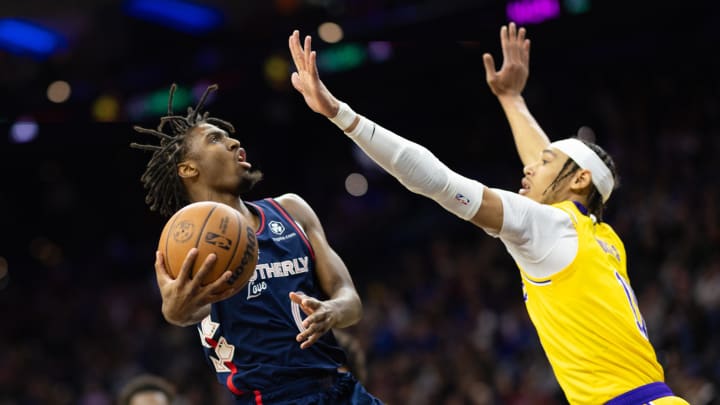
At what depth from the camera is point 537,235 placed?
3664mm

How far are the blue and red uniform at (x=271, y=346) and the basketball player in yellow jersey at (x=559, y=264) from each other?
720 mm

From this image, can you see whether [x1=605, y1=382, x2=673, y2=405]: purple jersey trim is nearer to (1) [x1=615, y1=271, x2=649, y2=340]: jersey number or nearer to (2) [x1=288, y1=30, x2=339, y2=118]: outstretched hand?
(1) [x1=615, y1=271, x2=649, y2=340]: jersey number

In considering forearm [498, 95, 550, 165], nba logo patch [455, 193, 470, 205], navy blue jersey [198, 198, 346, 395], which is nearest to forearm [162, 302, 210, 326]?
navy blue jersey [198, 198, 346, 395]

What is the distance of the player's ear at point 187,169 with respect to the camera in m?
4.12

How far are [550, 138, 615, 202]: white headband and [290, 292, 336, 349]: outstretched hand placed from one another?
142 centimetres

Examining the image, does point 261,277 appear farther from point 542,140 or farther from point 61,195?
point 61,195

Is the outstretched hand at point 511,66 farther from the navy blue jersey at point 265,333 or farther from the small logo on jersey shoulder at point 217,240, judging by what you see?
the small logo on jersey shoulder at point 217,240

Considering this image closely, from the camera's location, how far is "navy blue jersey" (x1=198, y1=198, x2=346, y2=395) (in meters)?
3.81

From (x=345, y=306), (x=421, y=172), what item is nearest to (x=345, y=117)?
(x=421, y=172)

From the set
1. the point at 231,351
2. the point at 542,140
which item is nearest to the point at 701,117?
the point at 542,140

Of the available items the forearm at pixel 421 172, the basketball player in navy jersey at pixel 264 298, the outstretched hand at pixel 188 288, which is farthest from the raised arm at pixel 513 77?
the outstretched hand at pixel 188 288

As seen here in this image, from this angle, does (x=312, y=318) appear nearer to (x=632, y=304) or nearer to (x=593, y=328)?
(x=593, y=328)

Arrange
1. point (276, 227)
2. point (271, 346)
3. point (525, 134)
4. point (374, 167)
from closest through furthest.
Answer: point (271, 346)
point (276, 227)
point (525, 134)
point (374, 167)

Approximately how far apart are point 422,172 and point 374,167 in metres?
12.7
